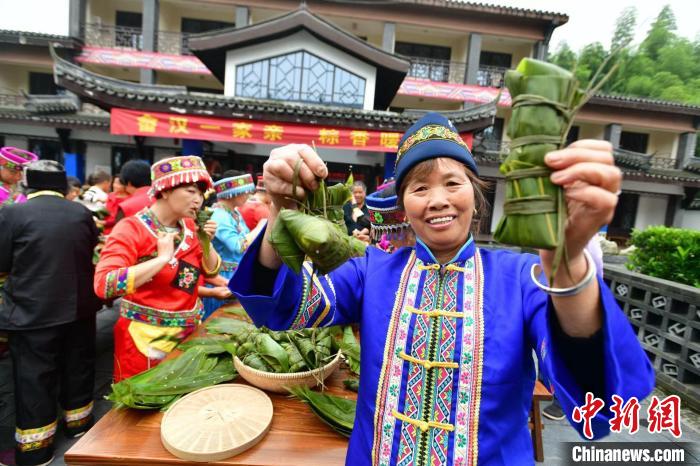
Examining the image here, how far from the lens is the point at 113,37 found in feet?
59.0

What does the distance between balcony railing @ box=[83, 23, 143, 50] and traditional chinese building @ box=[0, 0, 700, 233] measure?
59 mm

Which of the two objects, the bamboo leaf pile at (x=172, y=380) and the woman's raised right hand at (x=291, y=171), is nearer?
the woman's raised right hand at (x=291, y=171)

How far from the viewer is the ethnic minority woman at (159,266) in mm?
2576

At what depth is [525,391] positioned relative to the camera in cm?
130

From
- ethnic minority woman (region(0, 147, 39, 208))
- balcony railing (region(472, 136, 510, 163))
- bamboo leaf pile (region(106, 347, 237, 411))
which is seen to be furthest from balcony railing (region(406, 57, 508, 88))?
bamboo leaf pile (region(106, 347, 237, 411))

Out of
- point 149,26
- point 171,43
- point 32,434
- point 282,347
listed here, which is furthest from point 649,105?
point 149,26

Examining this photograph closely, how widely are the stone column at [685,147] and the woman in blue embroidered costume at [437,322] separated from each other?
23.3 metres

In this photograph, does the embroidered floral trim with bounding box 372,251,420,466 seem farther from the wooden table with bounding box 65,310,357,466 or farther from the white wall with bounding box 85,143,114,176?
the white wall with bounding box 85,143,114,176

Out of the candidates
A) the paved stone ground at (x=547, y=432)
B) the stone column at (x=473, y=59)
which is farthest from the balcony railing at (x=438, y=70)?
the paved stone ground at (x=547, y=432)

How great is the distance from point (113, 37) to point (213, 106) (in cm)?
1293

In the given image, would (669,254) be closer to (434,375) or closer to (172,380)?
(434,375)

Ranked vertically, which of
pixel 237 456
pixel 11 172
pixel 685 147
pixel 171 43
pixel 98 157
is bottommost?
pixel 237 456

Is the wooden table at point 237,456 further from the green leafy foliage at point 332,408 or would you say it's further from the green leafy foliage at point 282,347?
the green leafy foliage at point 282,347

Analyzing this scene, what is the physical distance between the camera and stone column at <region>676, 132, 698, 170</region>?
18062 mm
